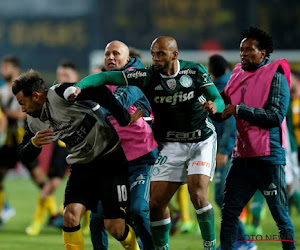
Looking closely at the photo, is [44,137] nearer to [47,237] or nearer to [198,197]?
[198,197]

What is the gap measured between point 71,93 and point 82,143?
1.73 ft

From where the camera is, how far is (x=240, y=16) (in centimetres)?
1938

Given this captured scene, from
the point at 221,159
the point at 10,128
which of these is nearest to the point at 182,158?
the point at 221,159

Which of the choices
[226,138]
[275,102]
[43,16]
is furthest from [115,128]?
[43,16]

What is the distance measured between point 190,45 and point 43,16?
14.1ft

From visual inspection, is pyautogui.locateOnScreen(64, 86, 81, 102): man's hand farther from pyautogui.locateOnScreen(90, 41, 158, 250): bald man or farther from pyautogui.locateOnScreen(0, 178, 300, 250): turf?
pyautogui.locateOnScreen(0, 178, 300, 250): turf

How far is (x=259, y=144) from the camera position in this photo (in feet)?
22.2

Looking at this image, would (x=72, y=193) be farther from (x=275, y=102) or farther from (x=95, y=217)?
(x=275, y=102)

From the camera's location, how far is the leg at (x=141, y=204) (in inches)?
266

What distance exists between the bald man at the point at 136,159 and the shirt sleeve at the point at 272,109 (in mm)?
931

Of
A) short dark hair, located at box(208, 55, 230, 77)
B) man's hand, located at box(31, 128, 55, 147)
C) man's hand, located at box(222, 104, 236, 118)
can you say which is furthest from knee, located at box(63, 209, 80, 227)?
short dark hair, located at box(208, 55, 230, 77)

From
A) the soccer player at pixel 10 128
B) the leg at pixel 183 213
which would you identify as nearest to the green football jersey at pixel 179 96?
the leg at pixel 183 213

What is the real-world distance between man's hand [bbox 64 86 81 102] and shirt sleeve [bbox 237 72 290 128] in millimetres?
1422

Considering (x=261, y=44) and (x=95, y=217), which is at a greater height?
(x=261, y=44)
